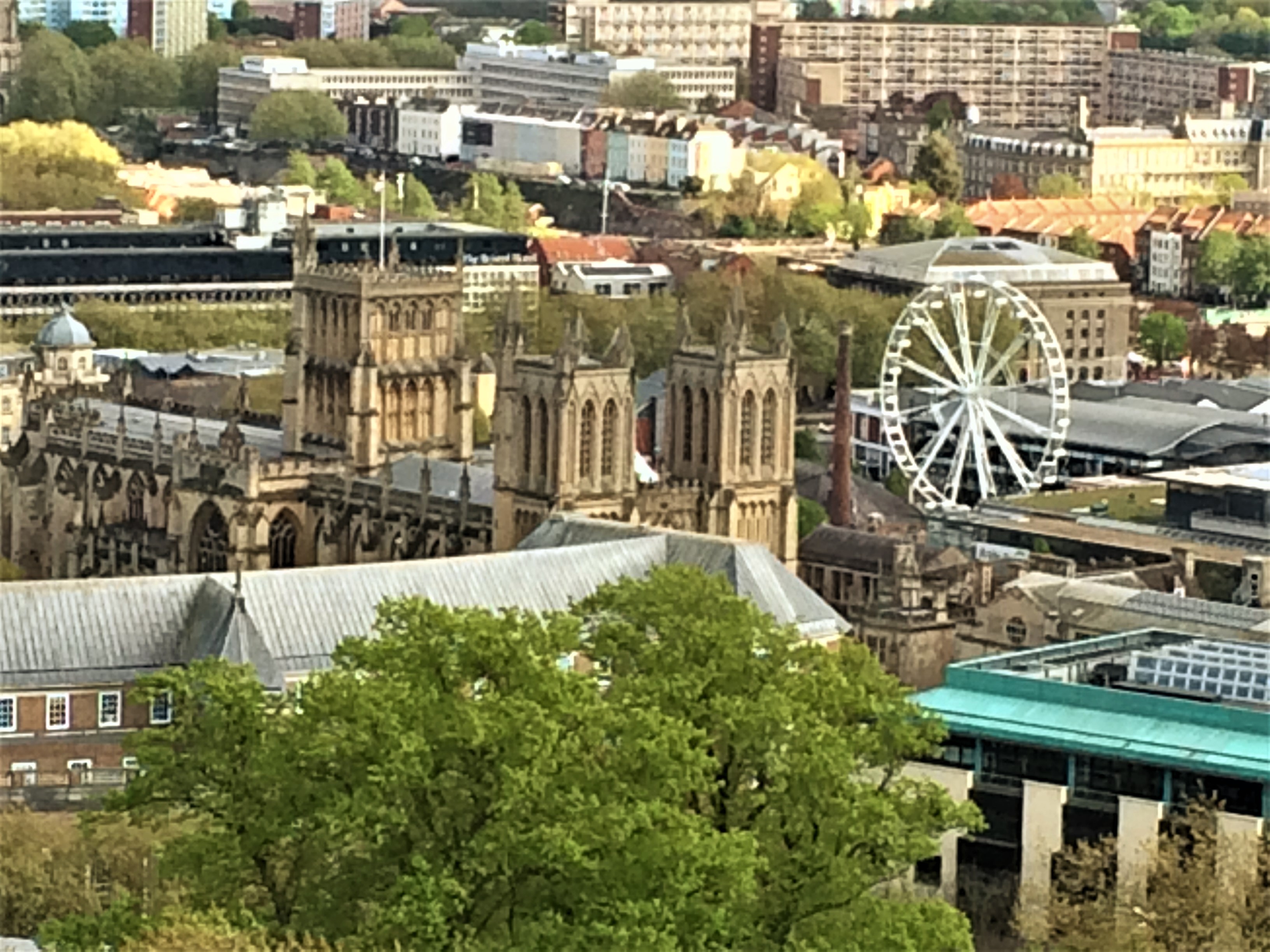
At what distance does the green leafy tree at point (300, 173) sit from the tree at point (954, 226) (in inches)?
862

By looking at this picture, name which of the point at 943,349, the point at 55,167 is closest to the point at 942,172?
the point at 55,167

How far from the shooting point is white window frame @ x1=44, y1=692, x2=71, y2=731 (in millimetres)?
69812

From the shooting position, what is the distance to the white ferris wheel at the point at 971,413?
113 meters

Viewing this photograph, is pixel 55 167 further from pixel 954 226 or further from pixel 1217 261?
pixel 1217 261

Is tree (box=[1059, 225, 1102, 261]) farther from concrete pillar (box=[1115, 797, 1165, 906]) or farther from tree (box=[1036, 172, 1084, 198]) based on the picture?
concrete pillar (box=[1115, 797, 1165, 906])

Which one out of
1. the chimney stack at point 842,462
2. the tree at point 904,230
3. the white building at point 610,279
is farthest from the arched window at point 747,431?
the tree at point 904,230

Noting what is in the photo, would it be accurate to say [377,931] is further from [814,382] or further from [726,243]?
[726,243]

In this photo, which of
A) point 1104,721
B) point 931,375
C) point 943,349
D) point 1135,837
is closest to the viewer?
point 1135,837

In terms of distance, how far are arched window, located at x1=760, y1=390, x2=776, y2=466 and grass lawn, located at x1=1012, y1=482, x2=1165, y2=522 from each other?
618 inches

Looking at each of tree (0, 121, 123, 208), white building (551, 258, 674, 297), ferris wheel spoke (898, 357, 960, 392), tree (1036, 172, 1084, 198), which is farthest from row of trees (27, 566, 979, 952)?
tree (1036, 172, 1084, 198)

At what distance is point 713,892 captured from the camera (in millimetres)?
49219

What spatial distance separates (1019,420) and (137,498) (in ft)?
99.9

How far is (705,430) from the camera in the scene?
8625 centimetres

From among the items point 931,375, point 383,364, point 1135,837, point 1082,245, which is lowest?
point 1082,245
